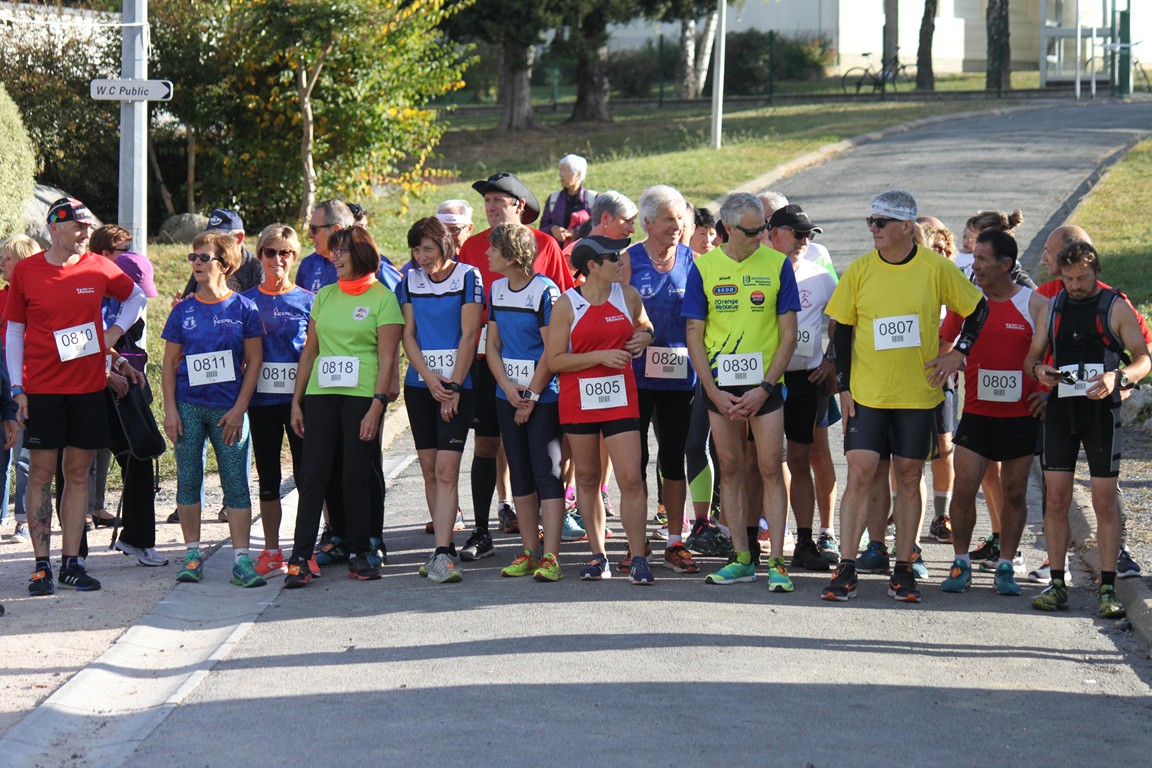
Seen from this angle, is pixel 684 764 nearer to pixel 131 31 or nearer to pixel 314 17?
pixel 131 31

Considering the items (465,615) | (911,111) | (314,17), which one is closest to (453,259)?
(465,615)

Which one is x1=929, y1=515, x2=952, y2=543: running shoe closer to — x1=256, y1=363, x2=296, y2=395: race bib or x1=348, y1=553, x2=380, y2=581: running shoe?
x1=348, y1=553, x2=380, y2=581: running shoe

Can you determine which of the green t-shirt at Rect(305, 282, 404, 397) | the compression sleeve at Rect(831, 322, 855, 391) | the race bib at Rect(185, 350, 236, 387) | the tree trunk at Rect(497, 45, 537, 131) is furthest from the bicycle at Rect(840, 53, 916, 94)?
the race bib at Rect(185, 350, 236, 387)

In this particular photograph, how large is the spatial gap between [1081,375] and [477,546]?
3.59 m

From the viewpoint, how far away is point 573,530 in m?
9.23

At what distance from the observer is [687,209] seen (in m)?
8.66

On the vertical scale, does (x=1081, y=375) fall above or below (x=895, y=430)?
above

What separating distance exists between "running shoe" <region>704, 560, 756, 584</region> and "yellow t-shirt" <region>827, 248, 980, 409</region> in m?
1.14

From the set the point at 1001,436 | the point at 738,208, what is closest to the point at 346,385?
the point at 738,208

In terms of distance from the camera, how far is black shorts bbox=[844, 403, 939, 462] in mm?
7582

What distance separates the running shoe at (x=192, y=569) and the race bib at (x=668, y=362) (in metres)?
2.78

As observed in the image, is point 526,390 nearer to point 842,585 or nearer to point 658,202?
point 658,202

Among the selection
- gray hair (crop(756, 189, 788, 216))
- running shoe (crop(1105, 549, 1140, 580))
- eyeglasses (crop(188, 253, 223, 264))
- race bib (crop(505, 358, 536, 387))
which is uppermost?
gray hair (crop(756, 189, 788, 216))

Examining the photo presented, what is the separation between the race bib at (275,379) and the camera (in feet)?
27.1
